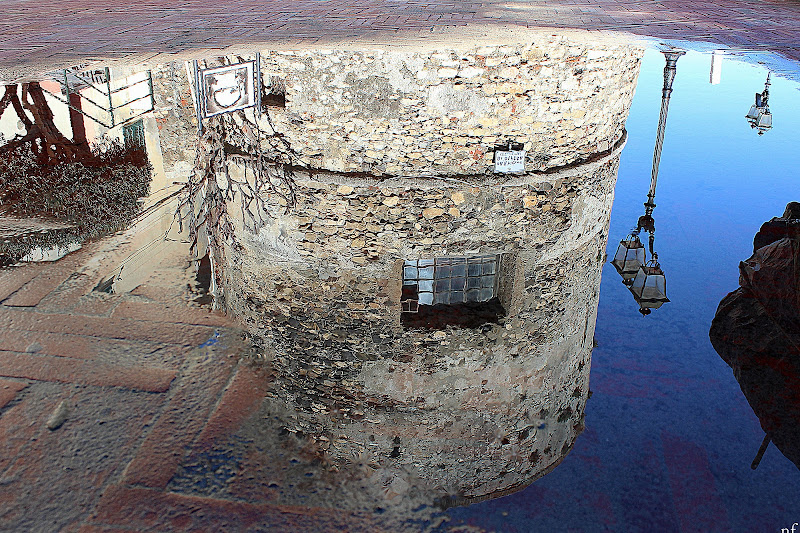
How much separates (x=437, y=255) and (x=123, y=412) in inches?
113

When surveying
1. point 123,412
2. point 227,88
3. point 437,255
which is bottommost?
point 123,412

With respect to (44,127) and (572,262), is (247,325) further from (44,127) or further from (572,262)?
(44,127)

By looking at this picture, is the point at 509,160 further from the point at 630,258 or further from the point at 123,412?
the point at 123,412

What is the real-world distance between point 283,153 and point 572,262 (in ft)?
9.62

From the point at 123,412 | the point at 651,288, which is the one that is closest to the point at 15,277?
the point at 123,412

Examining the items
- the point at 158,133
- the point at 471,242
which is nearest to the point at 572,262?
the point at 471,242

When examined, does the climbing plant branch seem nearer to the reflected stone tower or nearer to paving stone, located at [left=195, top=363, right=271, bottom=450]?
the reflected stone tower

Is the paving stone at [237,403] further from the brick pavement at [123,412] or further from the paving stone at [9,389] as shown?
the paving stone at [9,389]

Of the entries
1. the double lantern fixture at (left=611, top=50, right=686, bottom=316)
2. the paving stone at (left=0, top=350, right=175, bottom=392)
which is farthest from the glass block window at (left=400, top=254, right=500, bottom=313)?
the paving stone at (left=0, top=350, right=175, bottom=392)

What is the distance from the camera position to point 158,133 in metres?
11.2

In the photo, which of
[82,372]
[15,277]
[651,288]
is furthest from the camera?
[15,277]

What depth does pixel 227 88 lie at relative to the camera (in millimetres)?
4754

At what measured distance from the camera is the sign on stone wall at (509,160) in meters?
5.52

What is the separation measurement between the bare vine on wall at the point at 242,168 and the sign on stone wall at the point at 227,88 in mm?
403
